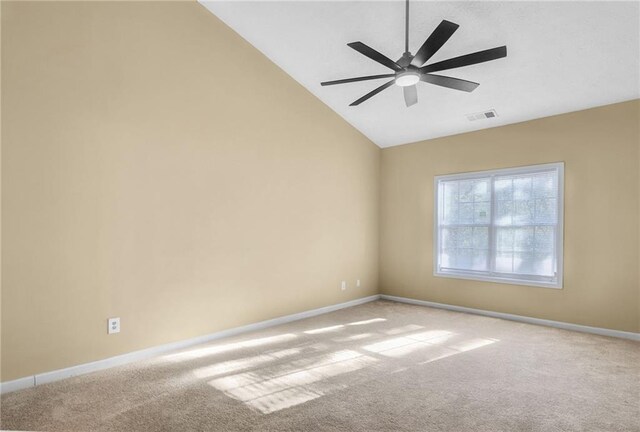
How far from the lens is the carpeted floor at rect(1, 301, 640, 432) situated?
2.28 m

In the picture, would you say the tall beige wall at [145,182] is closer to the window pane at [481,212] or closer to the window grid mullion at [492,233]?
the window pane at [481,212]

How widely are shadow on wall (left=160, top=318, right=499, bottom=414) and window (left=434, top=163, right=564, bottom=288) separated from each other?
1.23 meters

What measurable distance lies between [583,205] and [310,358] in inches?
136

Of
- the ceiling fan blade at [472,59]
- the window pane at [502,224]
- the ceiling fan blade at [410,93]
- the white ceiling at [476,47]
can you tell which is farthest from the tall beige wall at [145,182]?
the ceiling fan blade at [472,59]

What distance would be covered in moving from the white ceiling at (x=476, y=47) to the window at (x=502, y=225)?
0.77 metres

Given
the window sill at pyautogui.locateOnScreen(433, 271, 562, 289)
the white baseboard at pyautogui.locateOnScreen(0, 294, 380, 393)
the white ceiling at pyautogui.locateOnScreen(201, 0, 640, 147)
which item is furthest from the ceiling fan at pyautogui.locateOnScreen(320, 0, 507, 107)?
the white baseboard at pyautogui.locateOnScreen(0, 294, 380, 393)

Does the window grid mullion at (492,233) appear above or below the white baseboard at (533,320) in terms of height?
above

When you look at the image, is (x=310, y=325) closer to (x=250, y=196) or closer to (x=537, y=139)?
(x=250, y=196)

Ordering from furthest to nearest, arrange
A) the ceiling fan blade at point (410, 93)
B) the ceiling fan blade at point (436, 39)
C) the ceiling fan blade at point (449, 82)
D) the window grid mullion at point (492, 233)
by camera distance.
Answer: the window grid mullion at point (492, 233), the ceiling fan blade at point (410, 93), the ceiling fan blade at point (449, 82), the ceiling fan blade at point (436, 39)

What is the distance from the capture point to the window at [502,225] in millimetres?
4434

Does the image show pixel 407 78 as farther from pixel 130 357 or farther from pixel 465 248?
pixel 130 357

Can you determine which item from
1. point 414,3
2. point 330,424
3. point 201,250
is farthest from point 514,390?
point 414,3

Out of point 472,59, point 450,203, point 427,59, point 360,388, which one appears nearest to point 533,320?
point 450,203

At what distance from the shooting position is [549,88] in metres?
3.95
